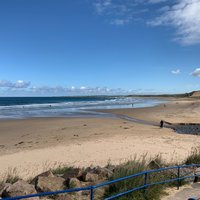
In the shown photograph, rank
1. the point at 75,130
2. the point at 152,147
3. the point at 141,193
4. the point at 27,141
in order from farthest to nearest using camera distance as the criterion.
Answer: the point at 75,130 → the point at 27,141 → the point at 152,147 → the point at 141,193

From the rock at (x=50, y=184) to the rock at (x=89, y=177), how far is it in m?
0.57

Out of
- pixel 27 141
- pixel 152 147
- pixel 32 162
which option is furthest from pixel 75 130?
pixel 32 162

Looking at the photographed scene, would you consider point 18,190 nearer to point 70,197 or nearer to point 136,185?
point 70,197

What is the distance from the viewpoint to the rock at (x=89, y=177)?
7.12 m

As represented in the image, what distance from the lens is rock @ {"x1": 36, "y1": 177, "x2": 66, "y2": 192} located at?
21.2 ft

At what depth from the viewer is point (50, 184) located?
6.62 metres

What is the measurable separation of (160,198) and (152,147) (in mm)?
8714

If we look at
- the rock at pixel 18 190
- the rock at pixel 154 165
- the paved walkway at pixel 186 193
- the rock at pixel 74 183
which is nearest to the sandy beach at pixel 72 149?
the rock at pixel 154 165

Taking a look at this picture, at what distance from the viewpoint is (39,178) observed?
22.4 feet

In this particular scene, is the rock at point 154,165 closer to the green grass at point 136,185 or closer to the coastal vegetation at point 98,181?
the coastal vegetation at point 98,181

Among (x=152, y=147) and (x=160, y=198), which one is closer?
(x=160, y=198)

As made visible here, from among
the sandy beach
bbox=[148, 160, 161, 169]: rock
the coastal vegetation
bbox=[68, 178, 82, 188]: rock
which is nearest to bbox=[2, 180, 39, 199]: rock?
the coastal vegetation

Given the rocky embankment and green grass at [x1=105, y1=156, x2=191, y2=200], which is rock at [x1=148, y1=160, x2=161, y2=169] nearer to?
green grass at [x1=105, y1=156, x2=191, y2=200]

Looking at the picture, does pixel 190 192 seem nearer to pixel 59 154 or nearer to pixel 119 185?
pixel 119 185
